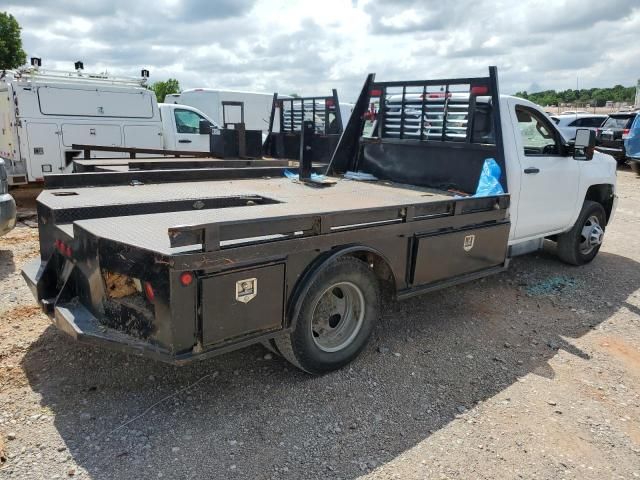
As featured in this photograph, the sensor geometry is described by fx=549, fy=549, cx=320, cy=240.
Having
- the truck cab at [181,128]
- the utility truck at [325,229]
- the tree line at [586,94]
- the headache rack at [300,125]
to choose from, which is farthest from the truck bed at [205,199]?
the tree line at [586,94]

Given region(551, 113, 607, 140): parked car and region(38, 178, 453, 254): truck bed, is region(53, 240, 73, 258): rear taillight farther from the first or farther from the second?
region(551, 113, 607, 140): parked car

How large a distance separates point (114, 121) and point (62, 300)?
8.08m

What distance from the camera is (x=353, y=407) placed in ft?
11.4

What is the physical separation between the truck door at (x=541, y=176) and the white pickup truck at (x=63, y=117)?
7.32 metres

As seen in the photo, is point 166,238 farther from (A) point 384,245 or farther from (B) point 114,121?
(B) point 114,121

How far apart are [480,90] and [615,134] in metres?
15.3

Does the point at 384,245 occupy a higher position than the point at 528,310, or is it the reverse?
the point at 384,245

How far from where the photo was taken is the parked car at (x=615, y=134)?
1780 cm

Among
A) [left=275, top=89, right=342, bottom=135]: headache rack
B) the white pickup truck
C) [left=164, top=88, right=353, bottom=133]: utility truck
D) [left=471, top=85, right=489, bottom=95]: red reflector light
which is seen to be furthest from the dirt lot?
[left=164, top=88, right=353, bottom=133]: utility truck

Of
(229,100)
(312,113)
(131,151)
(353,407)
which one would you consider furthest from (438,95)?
(229,100)

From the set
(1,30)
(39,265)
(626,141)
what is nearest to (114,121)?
(39,265)

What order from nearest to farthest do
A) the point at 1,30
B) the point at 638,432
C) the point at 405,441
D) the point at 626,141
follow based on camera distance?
the point at 405,441
the point at 638,432
the point at 626,141
the point at 1,30

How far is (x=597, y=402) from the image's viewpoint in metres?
3.70

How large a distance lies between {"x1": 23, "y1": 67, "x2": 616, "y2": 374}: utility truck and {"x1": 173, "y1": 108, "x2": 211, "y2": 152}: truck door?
6637mm
